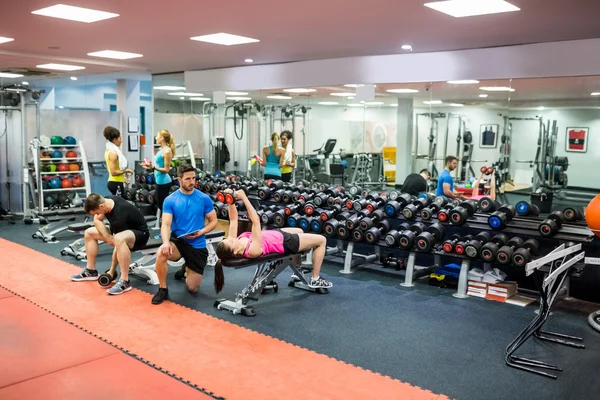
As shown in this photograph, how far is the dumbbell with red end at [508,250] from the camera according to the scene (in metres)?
4.12

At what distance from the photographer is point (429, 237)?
15.0 ft

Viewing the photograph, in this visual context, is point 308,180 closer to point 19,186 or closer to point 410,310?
point 410,310

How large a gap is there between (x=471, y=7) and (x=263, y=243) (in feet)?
6.99

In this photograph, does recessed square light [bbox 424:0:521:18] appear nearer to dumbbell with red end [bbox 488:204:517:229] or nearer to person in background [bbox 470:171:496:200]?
dumbbell with red end [bbox 488:204:517:229]

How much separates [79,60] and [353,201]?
3898 mm

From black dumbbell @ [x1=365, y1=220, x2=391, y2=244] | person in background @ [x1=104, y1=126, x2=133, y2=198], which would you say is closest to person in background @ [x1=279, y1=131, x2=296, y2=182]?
person in background @ [x1=104, y1=126, x2=133, y2=198]

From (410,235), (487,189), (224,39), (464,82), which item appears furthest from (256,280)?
(464,82)

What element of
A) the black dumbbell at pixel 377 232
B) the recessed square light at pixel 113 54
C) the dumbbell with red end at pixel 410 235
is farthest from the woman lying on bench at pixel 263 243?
the recessed square light at pixel 113 54

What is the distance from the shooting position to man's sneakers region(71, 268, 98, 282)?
4.65 m

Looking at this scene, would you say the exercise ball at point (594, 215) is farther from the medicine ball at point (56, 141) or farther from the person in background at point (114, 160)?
the medicine ball at point (56, 141)

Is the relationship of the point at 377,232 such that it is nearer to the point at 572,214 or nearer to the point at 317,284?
the point at 317,284

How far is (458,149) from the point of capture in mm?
5582

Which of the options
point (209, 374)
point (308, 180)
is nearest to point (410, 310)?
point (209, 374)

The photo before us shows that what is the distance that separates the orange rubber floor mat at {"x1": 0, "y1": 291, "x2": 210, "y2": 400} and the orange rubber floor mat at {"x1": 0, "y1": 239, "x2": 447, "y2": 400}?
0.40ft
